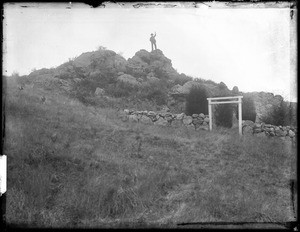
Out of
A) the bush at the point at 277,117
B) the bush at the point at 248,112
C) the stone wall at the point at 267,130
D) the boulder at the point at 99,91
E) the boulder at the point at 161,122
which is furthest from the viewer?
the boulder at the point at 99,91

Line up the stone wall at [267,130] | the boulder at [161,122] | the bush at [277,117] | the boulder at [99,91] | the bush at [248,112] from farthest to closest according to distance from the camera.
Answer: the boulder at [99,91], the bush at [248,112], the bush at [277,117], the boulder at [161,122], the stone wall at [267,130]

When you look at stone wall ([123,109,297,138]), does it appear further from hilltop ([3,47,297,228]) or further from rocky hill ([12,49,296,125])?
rocky hill ([12,49,296,125])

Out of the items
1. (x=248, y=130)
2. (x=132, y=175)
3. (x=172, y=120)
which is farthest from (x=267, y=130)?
(x=132, y=175)

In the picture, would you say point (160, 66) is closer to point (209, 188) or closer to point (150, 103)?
point (150, 103)

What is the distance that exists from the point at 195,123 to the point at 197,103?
6.53 ft

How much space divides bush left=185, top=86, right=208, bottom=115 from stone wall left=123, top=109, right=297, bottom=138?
98 centimetres

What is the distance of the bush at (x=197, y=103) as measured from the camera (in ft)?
45.2

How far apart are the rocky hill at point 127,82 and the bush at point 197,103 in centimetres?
226

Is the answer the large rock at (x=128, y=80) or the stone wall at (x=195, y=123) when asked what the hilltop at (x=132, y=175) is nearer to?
the stone wall at (x=195, y=123)

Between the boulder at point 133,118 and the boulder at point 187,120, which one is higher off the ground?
the boulder at point 133,118

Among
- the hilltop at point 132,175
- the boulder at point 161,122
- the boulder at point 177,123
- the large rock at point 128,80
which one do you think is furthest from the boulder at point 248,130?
the large rock at point 128,80

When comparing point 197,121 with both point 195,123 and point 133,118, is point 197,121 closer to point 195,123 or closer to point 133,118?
point 195,123

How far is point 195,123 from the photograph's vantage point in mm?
12406

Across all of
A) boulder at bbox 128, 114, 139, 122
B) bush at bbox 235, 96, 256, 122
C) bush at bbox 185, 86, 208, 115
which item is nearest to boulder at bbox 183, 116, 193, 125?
bush at bbox 185, 86, 208, 115
